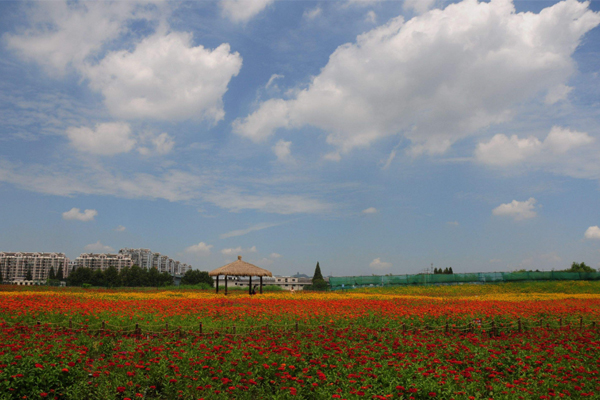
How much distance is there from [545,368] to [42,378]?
35.3ft

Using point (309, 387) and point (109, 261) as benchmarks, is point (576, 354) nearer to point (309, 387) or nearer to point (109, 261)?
point (309, 387)

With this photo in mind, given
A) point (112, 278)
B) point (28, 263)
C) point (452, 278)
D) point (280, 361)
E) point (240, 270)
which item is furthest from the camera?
point (28, 263)

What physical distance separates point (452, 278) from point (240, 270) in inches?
1087

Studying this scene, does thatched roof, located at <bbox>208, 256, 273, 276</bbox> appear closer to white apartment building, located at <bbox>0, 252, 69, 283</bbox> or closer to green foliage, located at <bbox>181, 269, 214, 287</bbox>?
green foliage, located at <bbox>181, 269, 214, 287</bbox>

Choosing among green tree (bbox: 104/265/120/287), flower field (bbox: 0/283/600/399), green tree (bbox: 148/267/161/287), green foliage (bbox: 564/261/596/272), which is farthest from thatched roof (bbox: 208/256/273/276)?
green tree (bbox: 148/267/161/287)

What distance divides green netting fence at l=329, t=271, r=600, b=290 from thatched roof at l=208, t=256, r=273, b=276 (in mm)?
19244

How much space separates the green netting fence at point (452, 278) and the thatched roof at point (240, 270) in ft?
63.1

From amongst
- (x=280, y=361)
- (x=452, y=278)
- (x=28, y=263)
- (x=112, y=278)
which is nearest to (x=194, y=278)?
(x=112, y=278)

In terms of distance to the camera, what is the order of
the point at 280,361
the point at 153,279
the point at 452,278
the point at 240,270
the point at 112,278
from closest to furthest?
1. the point at 280,361
2. the point at 240,270
3. the point at 452,278
4. the point at 112,278
5. the point at 153,279

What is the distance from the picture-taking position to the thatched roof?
30.9m

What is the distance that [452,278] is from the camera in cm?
4631

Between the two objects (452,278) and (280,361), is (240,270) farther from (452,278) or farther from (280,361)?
(452,278)

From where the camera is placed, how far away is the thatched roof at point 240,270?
3086cm

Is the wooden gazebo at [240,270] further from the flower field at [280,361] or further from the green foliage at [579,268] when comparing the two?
the green foliage at [579,268]
